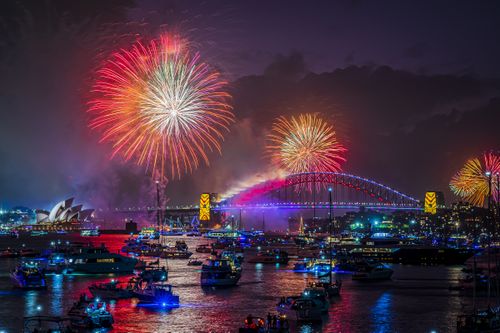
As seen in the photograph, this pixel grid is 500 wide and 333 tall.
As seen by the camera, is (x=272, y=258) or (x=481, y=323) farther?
(x=272, y=258)

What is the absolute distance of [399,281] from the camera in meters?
66.6

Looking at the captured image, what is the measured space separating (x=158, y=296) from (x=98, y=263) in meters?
25.2

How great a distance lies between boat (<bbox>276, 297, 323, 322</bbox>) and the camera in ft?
132

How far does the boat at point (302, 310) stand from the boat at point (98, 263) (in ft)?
108

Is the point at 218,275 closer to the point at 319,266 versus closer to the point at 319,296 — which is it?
the point at 319,296

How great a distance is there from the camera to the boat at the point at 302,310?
132ft

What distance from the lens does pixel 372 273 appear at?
Result: 219ft

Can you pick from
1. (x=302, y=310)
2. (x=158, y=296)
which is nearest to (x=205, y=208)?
(x=158, y=296)

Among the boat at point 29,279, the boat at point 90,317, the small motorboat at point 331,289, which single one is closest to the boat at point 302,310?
the boat at point 90,317

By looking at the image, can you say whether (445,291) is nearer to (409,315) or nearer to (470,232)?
(409,315)

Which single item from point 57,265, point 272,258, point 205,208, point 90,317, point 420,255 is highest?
point 205,208

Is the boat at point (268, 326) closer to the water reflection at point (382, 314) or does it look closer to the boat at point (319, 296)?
the water reflection at point (382, 314)

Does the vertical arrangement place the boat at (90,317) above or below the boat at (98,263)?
below

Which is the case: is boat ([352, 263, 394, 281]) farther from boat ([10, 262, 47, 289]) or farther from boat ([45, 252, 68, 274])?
boat ([45, 252, 68, 274])
